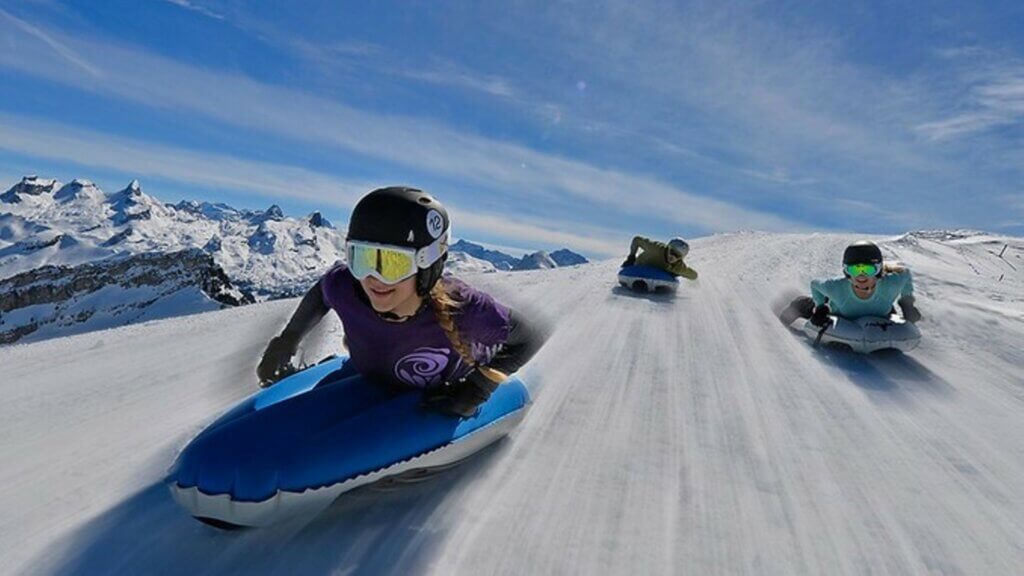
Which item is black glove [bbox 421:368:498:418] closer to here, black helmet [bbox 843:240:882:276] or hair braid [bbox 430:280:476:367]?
hair braid [bbox 430:280:476:367]

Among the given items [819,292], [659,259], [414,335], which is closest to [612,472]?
[414,335]

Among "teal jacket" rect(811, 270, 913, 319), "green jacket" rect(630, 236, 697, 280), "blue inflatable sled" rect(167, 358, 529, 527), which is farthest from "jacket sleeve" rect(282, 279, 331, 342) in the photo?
"green jacket" rect(630, 236, 697, 280)

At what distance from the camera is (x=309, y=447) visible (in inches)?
115

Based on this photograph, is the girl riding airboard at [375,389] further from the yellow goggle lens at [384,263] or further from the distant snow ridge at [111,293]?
the distant snow ridge at [111,293]

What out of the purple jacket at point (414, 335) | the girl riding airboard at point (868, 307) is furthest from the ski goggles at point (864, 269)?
the purple jacket at point (414, 335)

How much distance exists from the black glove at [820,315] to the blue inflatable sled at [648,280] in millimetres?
3459

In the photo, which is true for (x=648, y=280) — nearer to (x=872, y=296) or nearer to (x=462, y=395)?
(x=872, y=296)

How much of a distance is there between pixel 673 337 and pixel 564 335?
1.36 m

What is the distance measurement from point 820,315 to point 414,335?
240 inches

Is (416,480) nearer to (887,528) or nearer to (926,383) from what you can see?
(887,528)

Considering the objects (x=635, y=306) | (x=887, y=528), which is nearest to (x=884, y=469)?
(x=887, y=528)

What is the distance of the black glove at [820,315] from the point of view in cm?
755

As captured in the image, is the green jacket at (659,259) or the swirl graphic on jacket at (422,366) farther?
the green jacket at (659,259)

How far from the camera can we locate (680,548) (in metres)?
2.98
